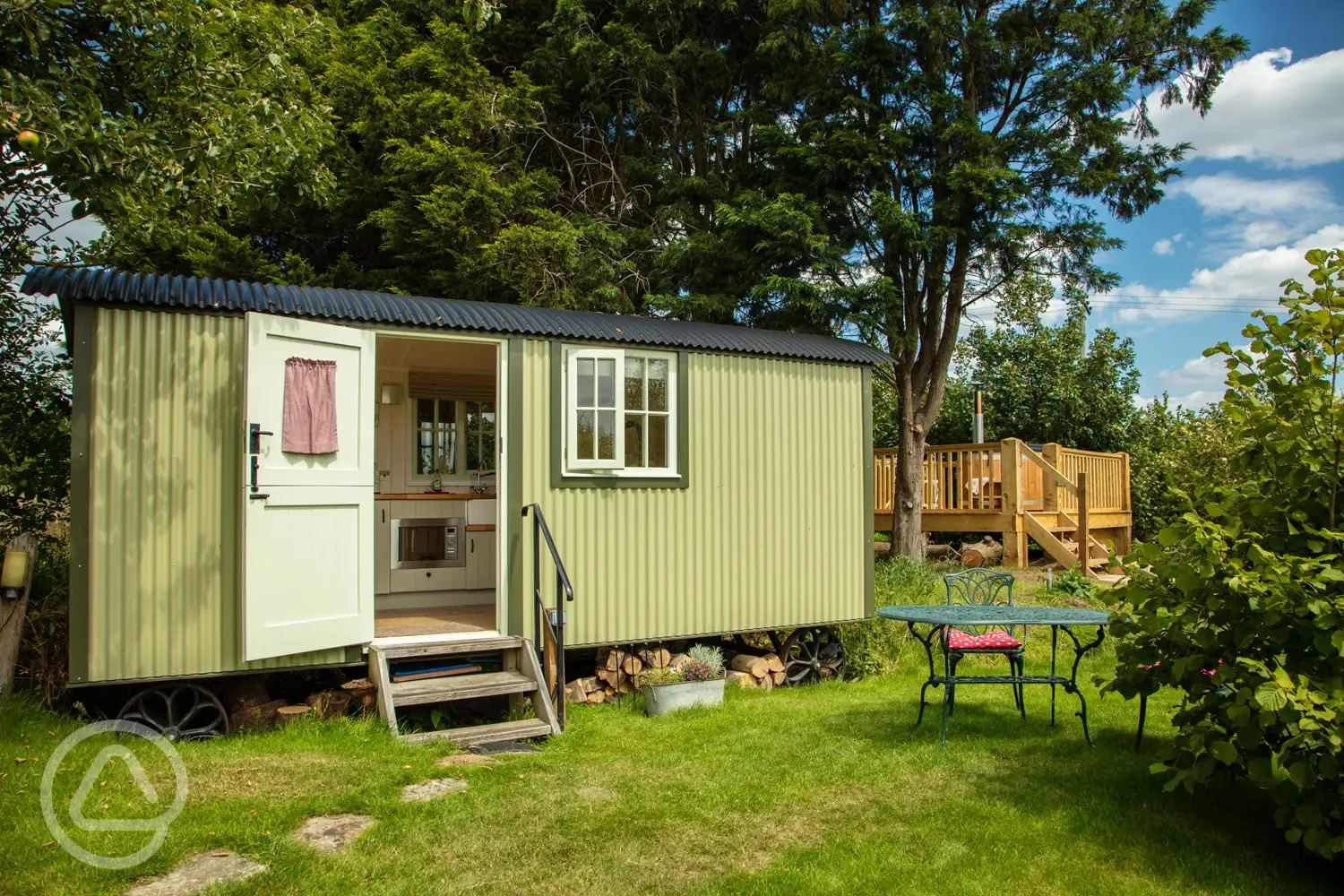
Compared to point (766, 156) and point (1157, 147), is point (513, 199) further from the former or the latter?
point (1157, 147)

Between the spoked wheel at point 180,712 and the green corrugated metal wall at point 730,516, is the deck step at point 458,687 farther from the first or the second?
the spoked wheel at point 180,712

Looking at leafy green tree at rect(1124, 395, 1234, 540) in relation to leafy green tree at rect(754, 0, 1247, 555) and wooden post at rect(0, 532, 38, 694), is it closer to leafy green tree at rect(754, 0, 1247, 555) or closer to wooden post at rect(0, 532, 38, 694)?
leafy green tree at rect(754, 0, 1247, 555)

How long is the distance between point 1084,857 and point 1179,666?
33.2 inches

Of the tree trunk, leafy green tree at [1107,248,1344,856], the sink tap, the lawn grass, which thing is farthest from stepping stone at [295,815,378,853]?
the tree trunk

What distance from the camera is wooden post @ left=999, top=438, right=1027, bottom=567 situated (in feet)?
39.2

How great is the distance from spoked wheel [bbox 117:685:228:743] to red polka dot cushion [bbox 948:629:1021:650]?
13.8 feet

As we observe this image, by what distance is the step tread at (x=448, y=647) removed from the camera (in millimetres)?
5812

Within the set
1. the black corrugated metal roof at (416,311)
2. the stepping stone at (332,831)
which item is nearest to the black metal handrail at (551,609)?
the black corrugated metal roof at (416,311)

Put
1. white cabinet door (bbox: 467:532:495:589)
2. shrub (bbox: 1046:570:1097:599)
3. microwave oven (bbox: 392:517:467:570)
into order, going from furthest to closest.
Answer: shrub (bbox: 1046:570:1097:599), white cabinet door (bbox: 467:532:495:589), microwave oven (bbox: 392:517:467:570)

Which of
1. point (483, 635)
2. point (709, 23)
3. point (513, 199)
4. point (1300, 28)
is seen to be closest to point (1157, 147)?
point (1300, 28)

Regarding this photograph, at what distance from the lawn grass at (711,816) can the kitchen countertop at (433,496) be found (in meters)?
2.51

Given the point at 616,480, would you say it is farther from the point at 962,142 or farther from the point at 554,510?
the point at 962,142

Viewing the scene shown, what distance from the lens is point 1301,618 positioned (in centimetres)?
353

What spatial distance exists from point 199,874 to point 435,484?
4.94 meters
